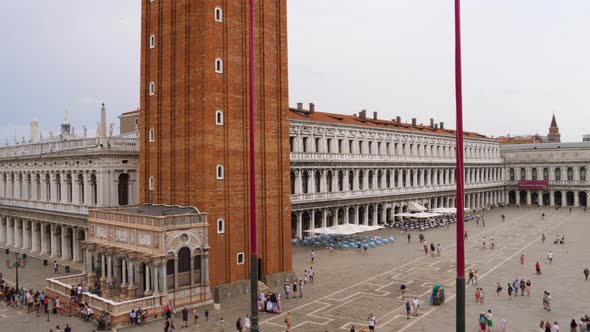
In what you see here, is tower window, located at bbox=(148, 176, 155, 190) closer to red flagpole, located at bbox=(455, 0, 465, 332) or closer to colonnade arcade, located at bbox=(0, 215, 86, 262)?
colonnade arcade, located at bbox=(0, 215, 86, 262)

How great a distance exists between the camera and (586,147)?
105 meters

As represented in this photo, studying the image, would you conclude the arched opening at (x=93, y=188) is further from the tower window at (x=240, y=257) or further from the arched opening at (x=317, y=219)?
the arched opening at (x=317, y=219)

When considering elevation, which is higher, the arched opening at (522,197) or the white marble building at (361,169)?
the white marble building at (361,169)

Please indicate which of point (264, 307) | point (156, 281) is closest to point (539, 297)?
point (264, 307)

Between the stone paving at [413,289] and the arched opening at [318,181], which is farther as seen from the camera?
the arched opening at [318,181]

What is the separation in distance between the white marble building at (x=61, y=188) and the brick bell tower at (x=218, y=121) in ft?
22.4

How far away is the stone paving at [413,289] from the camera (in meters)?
28.7

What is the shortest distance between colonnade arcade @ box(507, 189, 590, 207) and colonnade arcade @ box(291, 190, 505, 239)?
27503 millimetres

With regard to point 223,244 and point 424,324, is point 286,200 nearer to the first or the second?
point 223,244

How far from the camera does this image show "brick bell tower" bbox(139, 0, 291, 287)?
34312 mm

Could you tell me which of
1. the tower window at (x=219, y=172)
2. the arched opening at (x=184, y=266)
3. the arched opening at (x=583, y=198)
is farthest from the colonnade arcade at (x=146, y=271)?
the arched opening at (x=583, y=198)

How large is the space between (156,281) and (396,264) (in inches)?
867

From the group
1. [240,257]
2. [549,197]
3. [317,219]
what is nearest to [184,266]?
[240,257]

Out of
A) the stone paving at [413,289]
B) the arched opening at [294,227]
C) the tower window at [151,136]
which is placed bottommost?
the stone paving at [413,289]
